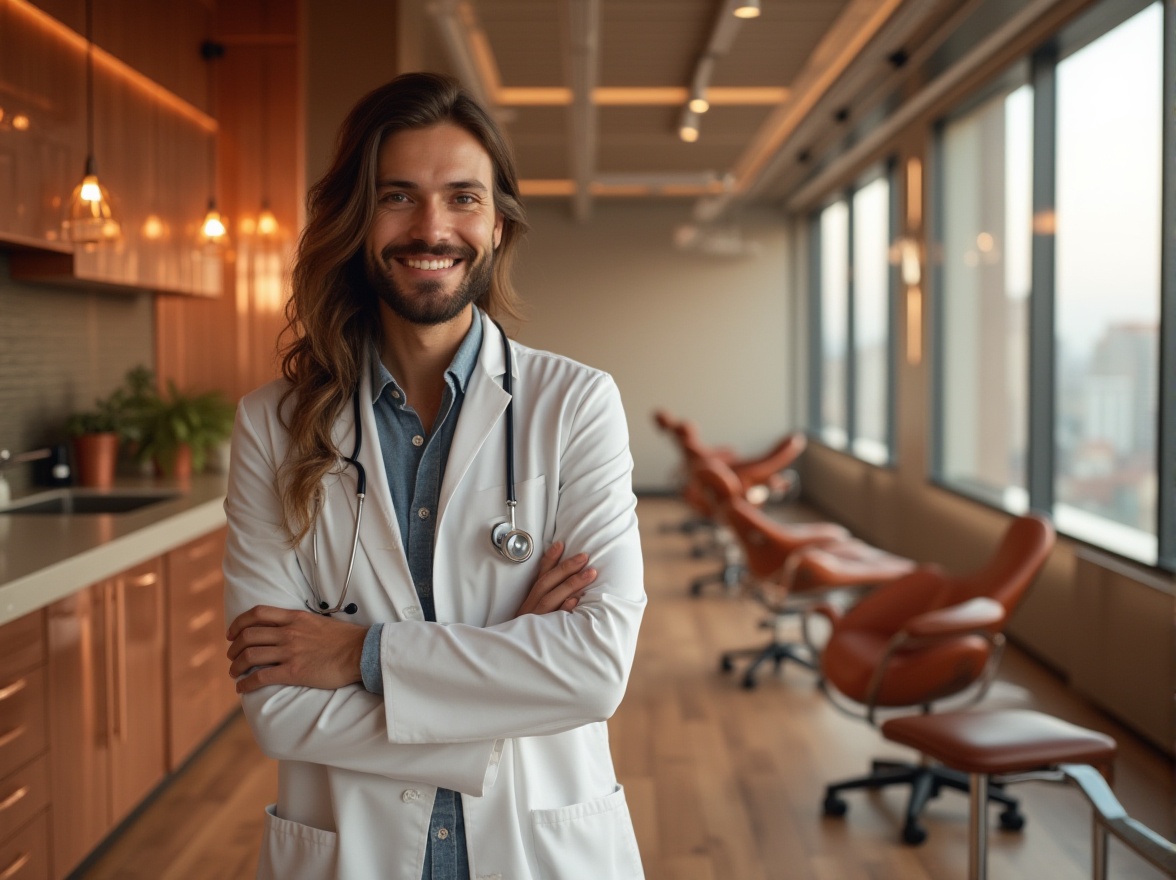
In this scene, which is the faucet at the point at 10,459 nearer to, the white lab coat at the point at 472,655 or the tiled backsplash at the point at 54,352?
the tiled backsplash at the point at 54,352

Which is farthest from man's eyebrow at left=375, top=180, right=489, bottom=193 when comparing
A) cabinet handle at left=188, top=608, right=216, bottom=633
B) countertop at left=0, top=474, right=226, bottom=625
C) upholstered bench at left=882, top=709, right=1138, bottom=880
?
cabinet handle at left=188, top=608, right=216, bottom=633

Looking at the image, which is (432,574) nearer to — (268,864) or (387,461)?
(387,461)

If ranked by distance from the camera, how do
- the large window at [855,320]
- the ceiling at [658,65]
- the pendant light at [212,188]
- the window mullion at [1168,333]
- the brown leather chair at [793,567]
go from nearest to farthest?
the window mullion at [1168,333], the brown leather chair at [793,567], the pendant light at [212,188], the ceiling at [658,65], the large window at [855,320]

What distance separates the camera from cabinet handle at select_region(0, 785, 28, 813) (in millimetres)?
2779

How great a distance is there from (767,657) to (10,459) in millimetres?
3515

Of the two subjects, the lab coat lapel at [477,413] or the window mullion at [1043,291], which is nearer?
the lab coat lapel at [477,413]

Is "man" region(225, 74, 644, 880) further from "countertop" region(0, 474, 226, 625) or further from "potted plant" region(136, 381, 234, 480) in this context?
"potted plant" region(136, 381, 234, 480)

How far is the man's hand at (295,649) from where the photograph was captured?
1.56 meters

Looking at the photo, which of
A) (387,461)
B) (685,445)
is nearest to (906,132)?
(685,445)

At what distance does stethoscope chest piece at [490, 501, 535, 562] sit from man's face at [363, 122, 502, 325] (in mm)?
316

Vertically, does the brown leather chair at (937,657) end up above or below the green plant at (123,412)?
below

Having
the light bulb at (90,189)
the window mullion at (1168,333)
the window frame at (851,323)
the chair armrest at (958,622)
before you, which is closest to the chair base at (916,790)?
the chair armrest at (958,622)

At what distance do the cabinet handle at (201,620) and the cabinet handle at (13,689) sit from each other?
4.15 feet

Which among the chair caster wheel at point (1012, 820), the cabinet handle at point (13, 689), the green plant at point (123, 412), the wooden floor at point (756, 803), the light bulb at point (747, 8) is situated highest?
the light bulb at point (747, 8)
